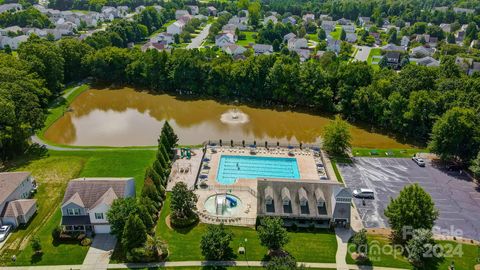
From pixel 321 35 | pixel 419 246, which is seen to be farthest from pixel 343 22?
pixel 419 246

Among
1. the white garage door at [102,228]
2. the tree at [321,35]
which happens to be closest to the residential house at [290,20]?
the tree at [321,35]

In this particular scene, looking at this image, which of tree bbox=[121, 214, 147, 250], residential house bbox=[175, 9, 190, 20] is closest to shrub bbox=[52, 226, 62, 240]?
tree bbox=[121, 214, 147, 250]

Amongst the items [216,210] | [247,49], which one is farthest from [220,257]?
[247,49]

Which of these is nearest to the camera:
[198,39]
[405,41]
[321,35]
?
[405,41]

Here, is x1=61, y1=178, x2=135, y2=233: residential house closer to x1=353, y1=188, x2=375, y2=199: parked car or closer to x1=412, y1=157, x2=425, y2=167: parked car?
x1=353, y1=188, x2=375, y2=199: parked car

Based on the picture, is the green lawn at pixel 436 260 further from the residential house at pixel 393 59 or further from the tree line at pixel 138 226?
the residential house at pixel 393 59

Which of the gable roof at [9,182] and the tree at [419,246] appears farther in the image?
the gable roof at [9,182]

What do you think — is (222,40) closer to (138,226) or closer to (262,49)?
(262,49)
